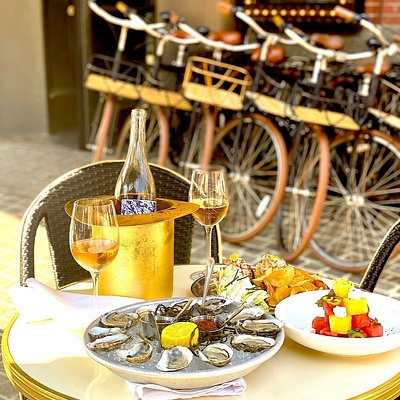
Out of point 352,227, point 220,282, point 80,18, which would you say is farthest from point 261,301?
point 80,18

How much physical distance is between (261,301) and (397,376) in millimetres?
353

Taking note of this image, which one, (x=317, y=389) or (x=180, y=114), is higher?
(x=317, y=389)

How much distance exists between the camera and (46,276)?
14.5 ft

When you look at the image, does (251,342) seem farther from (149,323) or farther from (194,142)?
(194,142)

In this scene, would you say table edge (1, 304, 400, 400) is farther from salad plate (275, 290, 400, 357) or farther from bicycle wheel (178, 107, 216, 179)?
bicycle wheel (178, 107, 216, 179)

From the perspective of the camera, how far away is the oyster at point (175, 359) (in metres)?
1.52

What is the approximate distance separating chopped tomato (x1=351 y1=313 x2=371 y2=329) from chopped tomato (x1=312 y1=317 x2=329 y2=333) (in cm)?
6

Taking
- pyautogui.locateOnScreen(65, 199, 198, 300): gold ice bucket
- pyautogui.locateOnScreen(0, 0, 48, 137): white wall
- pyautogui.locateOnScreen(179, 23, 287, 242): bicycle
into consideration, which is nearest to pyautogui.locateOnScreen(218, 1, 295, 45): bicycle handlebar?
pyautogui.locateOnScreen(179, 23, 287, 242): bicycle

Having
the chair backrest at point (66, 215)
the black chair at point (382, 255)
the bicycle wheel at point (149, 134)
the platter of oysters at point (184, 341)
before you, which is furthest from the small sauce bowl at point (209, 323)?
the bicycle wheel at point (149, 134)

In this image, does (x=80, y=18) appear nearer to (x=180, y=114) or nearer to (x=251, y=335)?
(x=180, y=114)

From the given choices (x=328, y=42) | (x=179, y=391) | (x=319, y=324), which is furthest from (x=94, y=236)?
(x=328, y=42)

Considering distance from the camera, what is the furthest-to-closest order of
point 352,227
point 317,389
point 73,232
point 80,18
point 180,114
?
point 80,18, point 180,114, point 352,227, point 73,232, point 317,389

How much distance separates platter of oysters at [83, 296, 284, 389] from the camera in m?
1.52

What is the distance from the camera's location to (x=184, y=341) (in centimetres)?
160
